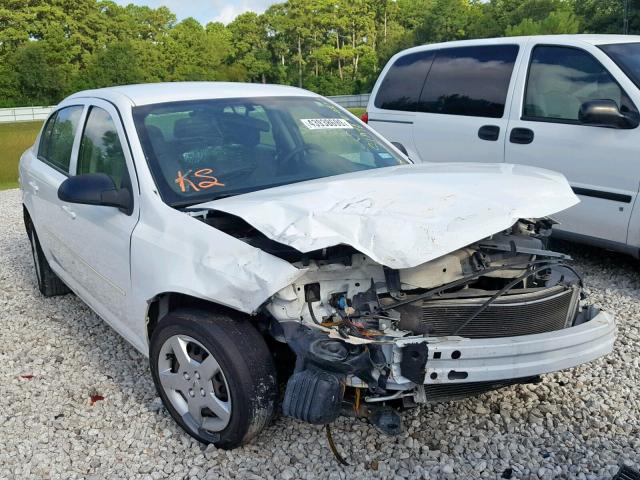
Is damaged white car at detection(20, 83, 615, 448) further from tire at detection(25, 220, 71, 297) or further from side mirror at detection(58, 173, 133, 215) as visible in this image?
tire at detection(25, 220, 71, 297)

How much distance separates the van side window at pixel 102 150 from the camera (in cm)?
343

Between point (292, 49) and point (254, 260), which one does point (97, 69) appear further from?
point (254, 260)

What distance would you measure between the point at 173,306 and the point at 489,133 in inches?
143

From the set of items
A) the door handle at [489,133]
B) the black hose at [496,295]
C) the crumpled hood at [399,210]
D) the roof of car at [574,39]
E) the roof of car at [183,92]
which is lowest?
the black hose at [496,295]

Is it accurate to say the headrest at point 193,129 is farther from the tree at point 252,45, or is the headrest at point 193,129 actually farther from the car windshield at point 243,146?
the tree at point 252,45

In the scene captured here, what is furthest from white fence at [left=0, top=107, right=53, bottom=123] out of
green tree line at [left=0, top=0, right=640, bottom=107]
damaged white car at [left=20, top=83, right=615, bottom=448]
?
damaged white car at [left=20, top=83, right=615, bottom=448]

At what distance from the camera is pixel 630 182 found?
15.2ft

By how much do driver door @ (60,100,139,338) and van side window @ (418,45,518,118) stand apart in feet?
11.4

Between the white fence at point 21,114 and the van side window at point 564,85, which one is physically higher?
the van side window at point 564,85

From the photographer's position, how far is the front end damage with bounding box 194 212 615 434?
2457 mm

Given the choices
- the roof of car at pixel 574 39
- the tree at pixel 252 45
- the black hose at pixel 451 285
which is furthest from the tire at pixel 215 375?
the tree at pixel 252 45

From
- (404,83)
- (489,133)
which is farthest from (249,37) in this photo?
(489,133)

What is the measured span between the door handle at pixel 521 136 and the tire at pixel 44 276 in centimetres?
411

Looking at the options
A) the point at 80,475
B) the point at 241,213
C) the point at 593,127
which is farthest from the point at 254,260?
the point at 593,127
